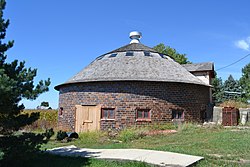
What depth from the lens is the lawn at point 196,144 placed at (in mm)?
9109

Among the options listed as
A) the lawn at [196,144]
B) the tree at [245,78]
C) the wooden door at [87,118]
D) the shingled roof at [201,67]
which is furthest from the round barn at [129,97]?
the tree at [245,78]

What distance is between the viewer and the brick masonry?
18219mm

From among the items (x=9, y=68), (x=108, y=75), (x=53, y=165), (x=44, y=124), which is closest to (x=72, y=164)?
(x=53, y=165)

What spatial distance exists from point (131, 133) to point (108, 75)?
16.5ft

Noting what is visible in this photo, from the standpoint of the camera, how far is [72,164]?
873cm

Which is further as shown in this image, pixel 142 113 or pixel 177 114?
pixel 177 114

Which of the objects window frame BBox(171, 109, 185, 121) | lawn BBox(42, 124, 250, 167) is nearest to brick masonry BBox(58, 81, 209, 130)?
window frame BBox(171, 109, 185, 121)

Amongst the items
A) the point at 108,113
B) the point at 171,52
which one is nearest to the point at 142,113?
the point at 108,113

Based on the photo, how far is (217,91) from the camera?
121 ft

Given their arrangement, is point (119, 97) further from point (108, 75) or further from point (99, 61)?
point (99, 61)

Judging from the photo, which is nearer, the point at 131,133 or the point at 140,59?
the point at 131,133

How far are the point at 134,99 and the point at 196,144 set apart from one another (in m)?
6.88

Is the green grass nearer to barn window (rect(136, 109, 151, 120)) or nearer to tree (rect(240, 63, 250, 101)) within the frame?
barn window (rect(136, 109, 151, 120))

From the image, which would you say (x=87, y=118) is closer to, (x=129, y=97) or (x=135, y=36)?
(x=129, y=97)
